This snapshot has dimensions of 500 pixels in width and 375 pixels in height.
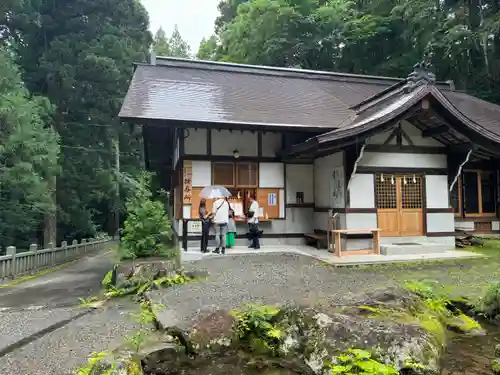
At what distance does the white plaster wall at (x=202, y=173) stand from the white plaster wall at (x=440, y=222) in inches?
234

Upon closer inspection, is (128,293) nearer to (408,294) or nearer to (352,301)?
(352,301)

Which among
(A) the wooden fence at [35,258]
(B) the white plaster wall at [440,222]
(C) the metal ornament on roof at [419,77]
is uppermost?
(C) the metal ornament on roof at [419,77]

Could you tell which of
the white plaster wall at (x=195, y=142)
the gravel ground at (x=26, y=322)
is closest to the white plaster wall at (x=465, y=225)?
the white plaster wall at (x=195, y=142)

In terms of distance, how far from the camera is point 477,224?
1276cm

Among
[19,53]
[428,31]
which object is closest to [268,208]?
[428,31]

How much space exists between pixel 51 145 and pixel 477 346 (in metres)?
13.9

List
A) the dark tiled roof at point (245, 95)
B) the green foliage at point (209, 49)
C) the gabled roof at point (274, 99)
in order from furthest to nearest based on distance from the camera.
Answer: the green foliage at point (209, 49), the dark tiled roof at point (245, 95), the gabled roof at point (274, 99)

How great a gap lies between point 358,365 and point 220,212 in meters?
5.92

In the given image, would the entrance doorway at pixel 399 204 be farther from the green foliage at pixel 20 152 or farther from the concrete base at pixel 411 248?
the green foliage at pixel 20 152

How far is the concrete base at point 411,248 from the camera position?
29.9ft

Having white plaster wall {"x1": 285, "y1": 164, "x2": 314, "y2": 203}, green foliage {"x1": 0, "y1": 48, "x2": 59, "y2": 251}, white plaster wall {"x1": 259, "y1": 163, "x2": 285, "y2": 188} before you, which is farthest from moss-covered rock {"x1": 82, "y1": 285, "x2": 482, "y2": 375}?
green foliage {"x1": 0, "y1": 48, "x2": 59, "y2": 251}

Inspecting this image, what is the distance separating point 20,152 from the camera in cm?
1229

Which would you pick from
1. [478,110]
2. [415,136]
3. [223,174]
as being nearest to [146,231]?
[223,174]

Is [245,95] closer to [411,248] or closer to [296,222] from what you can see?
[296,222]
